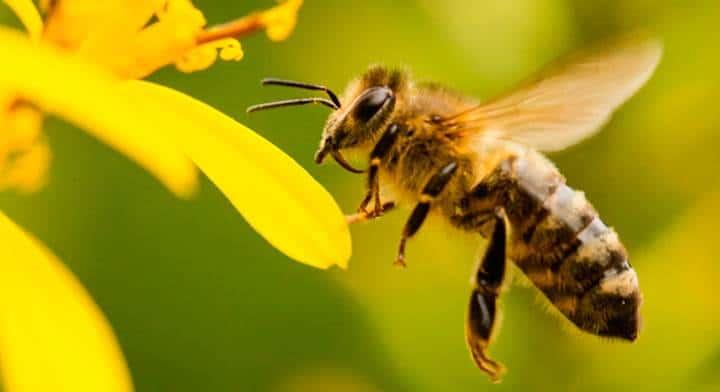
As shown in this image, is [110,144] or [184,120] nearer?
[110,144]

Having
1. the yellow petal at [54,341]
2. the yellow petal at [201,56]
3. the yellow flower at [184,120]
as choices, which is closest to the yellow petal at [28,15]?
the yellow flower at [184,120]

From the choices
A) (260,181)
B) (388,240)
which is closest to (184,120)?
(260,181)

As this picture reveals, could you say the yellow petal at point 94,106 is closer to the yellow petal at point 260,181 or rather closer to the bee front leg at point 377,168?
the yellow petal at point 260,181

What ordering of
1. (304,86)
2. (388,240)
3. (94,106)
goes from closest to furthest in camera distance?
(94,106) → (304,86) → (388,240)

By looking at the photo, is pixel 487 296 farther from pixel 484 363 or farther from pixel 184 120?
pixel 184 120

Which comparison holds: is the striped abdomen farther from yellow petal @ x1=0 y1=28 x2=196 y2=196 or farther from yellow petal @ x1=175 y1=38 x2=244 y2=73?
yellow petal @ x1=0 y1=28 x2=196 y2=196

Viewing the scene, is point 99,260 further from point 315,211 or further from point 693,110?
point 315,211
